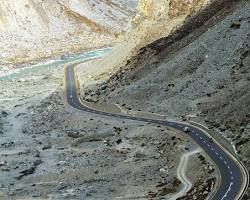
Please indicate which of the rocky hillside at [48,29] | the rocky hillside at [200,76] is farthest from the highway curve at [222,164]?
the rocky hillside at [48,29]

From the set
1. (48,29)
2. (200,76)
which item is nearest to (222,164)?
(200,76)

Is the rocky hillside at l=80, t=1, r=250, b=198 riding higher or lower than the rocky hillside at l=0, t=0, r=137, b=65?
lower

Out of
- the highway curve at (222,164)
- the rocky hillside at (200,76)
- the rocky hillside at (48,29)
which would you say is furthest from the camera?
the rocky hillside at (48,29)

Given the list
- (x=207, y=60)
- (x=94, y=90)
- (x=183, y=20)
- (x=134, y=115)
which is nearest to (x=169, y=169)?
(x=134, y=115)

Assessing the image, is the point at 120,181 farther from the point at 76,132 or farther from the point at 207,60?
the point at 207,60

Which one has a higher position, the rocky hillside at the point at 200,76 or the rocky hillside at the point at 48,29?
the rocky hillside at the point at 48,29

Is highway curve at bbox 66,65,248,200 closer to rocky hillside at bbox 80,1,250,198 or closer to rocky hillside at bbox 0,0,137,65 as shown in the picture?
rocky hillside at bbox 80,1,250,198

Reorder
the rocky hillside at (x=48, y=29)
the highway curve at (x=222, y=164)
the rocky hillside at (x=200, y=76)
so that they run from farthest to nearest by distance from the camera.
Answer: the rocky hillside at (x=48, y=29), the rocky hillside at (x=200, y=76), the highway curve at (x=222, y=164)

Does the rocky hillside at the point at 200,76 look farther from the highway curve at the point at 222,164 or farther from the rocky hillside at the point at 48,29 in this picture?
the rocky hillside at the point at 48,29

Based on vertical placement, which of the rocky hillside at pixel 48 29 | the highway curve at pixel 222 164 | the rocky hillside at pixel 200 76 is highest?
the rocky hillside at pixel 48 29

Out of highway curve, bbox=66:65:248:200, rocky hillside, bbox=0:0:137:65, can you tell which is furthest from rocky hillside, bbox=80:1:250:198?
rocky hillside, bbox=0:0:137:65
